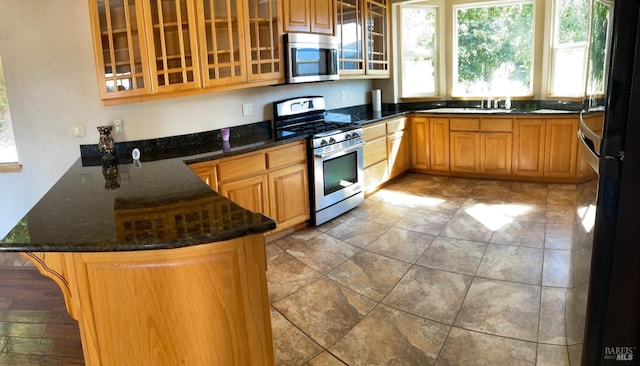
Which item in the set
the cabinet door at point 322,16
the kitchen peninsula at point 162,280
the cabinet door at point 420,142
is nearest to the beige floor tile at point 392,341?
the kitchen peninsula at point 162,280

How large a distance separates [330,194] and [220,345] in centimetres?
267

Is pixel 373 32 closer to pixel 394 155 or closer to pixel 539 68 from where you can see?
pixel 394 155

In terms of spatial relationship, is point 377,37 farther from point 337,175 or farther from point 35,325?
point 35,325

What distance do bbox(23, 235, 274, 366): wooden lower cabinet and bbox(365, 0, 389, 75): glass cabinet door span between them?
4126 millimetres

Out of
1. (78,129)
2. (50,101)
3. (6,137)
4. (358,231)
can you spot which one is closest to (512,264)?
(358,231)

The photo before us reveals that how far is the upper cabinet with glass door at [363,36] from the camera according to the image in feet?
15.3

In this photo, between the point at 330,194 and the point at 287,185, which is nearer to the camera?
the point at 287,185

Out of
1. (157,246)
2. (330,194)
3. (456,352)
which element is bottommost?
(456,352)

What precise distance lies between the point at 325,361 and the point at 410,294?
832 millimetres

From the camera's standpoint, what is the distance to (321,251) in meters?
3.50

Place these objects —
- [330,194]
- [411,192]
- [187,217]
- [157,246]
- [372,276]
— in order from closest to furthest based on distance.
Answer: [157,246] → [187,217] → [372,276] → [330,194] → [411,192]

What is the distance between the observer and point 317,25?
4184mm

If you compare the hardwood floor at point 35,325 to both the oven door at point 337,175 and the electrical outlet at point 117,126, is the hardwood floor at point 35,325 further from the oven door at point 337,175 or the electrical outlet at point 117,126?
the oven door at point 337,175

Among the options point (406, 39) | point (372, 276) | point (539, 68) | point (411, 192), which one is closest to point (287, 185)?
point (372, 276)
